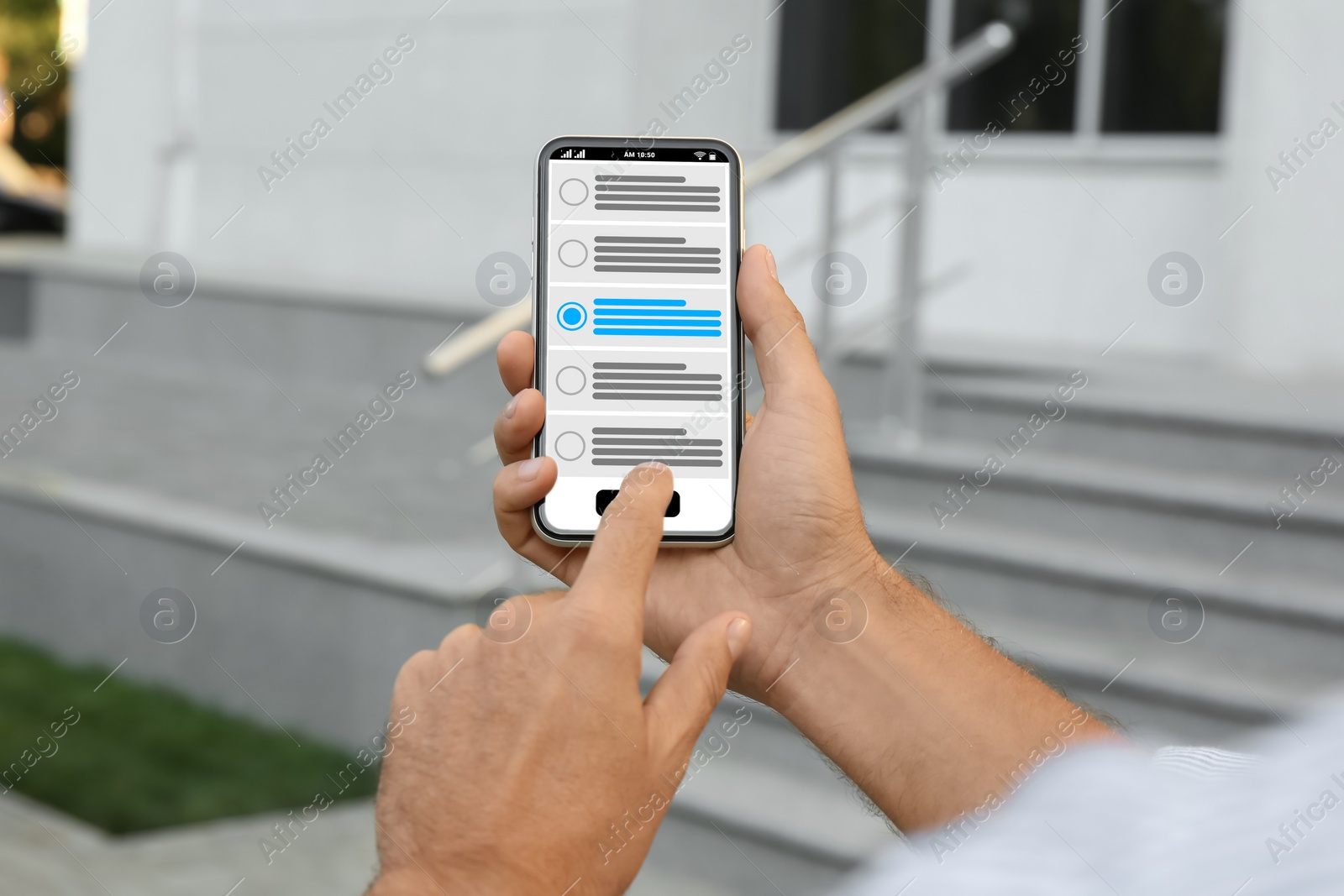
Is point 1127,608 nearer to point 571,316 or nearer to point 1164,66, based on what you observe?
point 571,316

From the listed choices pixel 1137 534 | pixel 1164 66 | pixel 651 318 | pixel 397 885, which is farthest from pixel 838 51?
pixel 397 885

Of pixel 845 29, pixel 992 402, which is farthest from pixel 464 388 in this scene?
pixel 992 402

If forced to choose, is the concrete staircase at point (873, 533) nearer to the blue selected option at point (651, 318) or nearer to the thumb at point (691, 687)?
the blue selected option at point (651, 318)

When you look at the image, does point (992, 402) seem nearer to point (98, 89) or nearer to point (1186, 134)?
point (1186, 134)

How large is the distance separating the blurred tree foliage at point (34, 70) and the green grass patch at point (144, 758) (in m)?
20.2

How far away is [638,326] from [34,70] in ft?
78.9

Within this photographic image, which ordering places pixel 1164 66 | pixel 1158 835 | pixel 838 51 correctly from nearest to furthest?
pixel 1158 835 → pixel 1164 66 → pixel 838 51

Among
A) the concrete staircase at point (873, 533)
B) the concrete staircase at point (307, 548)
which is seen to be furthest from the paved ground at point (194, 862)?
the concrete staircase at point (873, 533)

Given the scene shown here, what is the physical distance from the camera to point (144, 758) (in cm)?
414

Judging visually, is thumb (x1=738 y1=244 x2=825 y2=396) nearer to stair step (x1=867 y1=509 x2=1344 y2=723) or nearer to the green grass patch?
stair step (x1=867 y1=509 x2=1344 y2=723)

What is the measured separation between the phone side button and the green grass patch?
287cm

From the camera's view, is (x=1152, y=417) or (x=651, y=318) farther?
(x=1152, y=417)

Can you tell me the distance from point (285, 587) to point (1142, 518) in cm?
267

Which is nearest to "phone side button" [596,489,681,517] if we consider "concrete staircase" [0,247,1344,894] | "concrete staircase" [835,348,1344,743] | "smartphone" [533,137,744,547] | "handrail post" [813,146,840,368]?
"smartphone" [533,137,744,547]
